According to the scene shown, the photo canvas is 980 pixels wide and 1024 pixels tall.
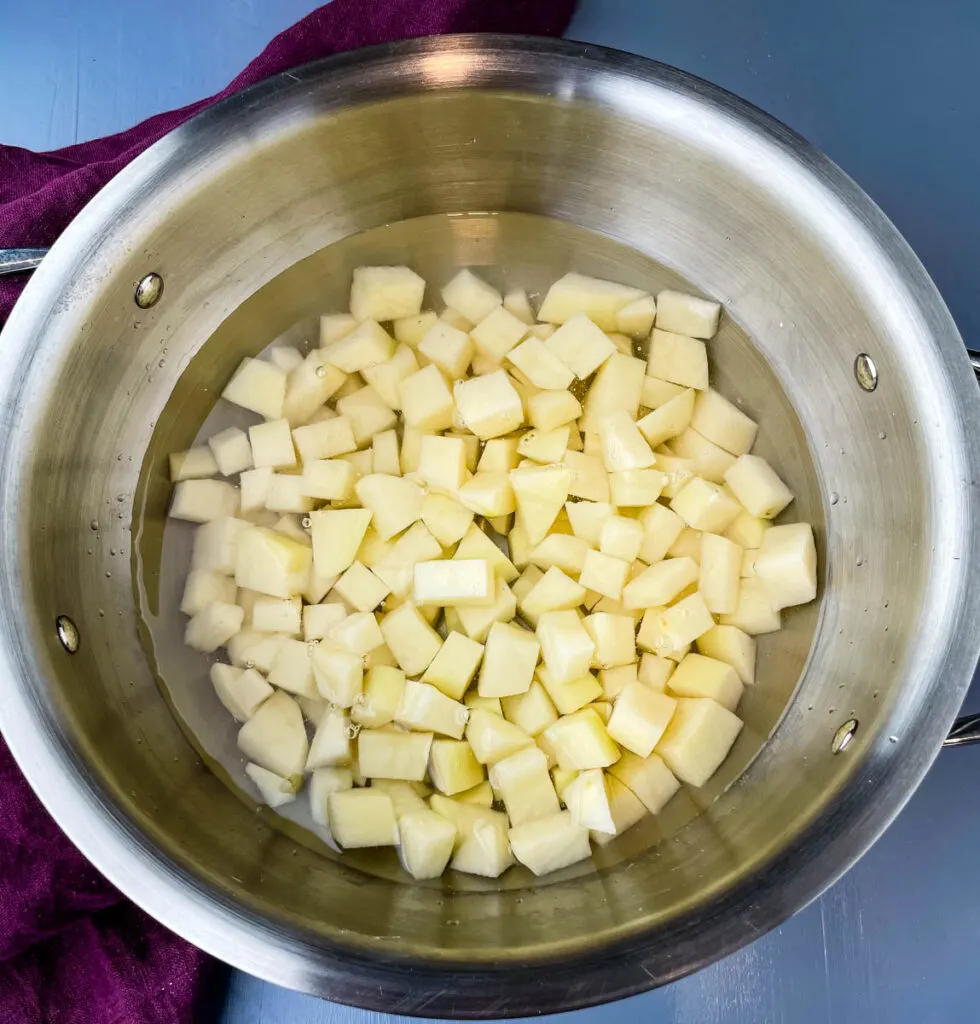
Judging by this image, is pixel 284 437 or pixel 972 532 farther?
pixel 284 437

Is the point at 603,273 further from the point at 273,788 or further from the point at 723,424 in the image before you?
the point at 273,788

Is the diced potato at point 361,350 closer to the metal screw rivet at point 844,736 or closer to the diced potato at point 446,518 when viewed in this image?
the diced potato at point 446,518

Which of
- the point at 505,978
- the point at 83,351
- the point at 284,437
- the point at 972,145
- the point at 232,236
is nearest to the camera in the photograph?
the point at 505,978

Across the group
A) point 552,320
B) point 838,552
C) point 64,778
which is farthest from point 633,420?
point 64,778

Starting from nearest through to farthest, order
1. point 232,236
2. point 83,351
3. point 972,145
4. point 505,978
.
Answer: point 505,978 < point 83,351 < point 232,236 < point 972,145

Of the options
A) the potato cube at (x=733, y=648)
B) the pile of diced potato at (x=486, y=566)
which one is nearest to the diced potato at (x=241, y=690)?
the pile of diced potato at (x=486, y=566)

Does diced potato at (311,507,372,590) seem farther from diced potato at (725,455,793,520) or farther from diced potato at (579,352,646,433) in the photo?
diced potato at (725,455,793,520)

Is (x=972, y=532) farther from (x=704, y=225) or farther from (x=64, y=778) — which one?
(x=64, y=778)
